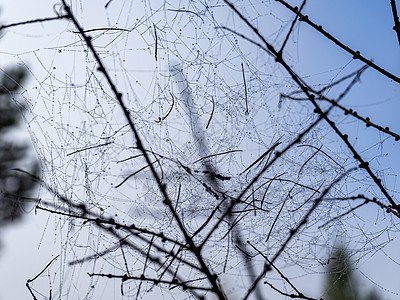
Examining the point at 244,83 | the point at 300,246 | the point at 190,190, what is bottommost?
the point at 300,246

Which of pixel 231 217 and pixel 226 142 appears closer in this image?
pixel 231 217

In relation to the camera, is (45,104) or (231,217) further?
(45,104)

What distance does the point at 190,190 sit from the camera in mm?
665

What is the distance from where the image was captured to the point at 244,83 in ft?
2.23

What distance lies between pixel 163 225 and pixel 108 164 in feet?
0.41

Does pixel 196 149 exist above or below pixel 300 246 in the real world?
above

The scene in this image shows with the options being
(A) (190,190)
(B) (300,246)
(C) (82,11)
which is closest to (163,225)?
(A) (190,190)

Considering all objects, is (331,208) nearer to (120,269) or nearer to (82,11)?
(120,269)

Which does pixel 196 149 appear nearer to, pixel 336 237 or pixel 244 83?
pixel 244 83

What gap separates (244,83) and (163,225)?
0.84 ft

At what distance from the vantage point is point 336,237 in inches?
26.5

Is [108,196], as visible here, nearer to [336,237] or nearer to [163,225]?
[163,225]

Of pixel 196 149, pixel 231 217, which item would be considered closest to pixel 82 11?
pixel 196 149

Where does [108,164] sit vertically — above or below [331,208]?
above
